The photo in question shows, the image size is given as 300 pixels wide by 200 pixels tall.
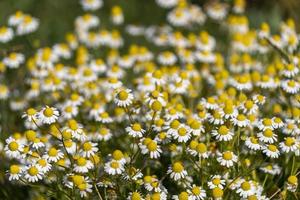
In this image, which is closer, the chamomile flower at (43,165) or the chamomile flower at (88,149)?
the chamomile flower at (43,165)

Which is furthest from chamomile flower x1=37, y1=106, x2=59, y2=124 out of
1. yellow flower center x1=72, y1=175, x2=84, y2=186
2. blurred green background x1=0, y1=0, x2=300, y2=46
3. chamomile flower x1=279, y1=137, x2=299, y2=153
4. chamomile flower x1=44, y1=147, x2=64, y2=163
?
blurred green background x1=0, y1=0, x2=300, y2=46

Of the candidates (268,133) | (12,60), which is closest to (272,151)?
(268,133)

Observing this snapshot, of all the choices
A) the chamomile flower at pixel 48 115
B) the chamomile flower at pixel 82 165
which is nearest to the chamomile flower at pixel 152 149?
the chamomile flower at pixel 82 165

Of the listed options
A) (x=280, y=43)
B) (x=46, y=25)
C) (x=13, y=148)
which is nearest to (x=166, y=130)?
(x=13, y=148)

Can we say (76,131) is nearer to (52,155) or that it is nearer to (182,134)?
(52,155)

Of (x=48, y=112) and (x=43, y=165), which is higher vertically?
(x=48, y=112)

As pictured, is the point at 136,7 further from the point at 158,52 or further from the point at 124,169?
the point at 124,169

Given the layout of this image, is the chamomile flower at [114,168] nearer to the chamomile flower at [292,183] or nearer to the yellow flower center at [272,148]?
the yellow flower center at [272,148]

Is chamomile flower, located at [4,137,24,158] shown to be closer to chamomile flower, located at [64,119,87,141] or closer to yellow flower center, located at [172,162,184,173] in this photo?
chamomile flower, located at [64,119,87,141]
